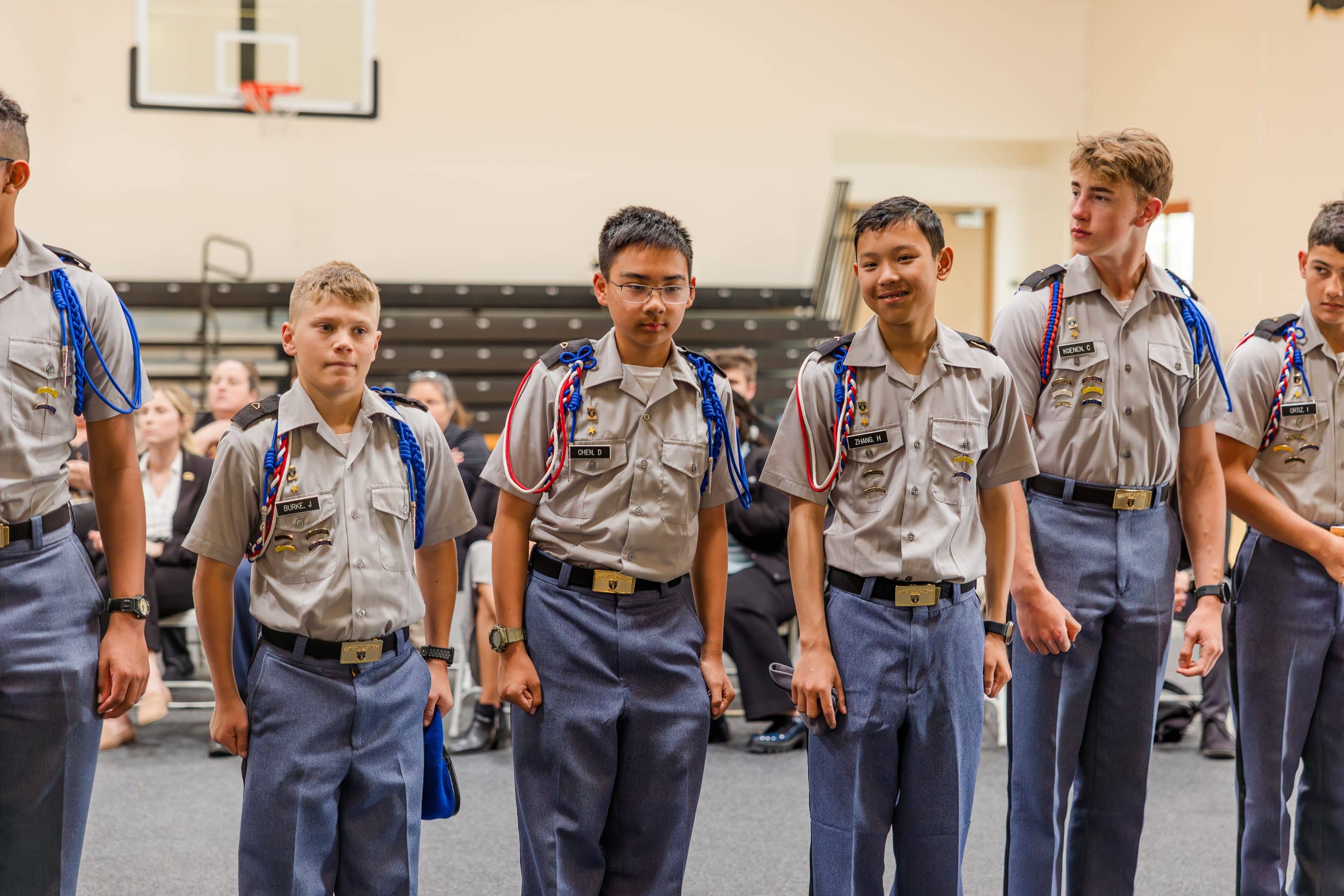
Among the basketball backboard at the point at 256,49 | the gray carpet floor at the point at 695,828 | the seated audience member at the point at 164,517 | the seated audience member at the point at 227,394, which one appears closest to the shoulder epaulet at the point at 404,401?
the gray carpet floor at the point at 695,828

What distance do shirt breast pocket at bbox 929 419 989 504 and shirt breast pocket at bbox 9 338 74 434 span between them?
1.50 m

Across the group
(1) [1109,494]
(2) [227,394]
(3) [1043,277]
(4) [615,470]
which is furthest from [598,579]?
(2) [227,394]

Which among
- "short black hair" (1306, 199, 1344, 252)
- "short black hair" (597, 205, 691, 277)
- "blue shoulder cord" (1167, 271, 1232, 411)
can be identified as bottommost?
"blue shoulder cord" (1167, 271, 1232, 411)

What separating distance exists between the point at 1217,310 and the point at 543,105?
5.51m

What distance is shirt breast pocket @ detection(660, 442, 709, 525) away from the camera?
2.10 m

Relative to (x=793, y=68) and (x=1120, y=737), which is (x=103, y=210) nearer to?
(x=793, y=68)

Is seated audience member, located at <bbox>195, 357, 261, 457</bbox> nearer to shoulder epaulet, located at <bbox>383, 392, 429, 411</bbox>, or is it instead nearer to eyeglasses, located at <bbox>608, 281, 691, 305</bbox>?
shoulder epaulet, located at <bbox>383, 392, 429, 411</bbox>

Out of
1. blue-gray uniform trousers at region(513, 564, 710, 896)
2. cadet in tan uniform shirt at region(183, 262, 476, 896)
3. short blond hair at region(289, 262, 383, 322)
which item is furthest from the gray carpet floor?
short blond hair at region(289, 262, 383, 322)

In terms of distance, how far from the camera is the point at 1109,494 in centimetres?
224

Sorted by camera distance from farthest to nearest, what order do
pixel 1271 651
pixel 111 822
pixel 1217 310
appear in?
1. pixel 1217 310
2. pixel 111 822
3. pixel 1271 651

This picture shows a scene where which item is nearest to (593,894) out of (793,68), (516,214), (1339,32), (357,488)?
(357,488)

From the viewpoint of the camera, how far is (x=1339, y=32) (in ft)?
22.9

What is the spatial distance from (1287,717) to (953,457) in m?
1.07

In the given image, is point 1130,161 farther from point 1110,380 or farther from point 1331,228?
point 1331,228
